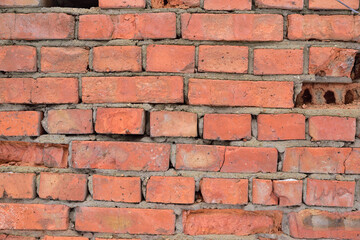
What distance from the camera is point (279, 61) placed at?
0.95 m

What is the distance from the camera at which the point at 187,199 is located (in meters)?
0.96

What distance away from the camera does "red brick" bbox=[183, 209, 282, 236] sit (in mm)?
971

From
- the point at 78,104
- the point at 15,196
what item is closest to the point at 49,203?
the point at 15,196

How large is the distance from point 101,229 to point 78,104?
0.45 meters

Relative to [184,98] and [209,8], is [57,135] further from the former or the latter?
[209,8]

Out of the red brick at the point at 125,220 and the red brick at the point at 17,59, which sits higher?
the red brick at the point at 17,59

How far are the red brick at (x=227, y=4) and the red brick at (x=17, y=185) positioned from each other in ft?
2.85

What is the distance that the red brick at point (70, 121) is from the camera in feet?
3.18

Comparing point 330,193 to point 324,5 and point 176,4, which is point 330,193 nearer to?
point 324,5

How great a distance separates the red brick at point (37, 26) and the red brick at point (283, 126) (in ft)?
2.47

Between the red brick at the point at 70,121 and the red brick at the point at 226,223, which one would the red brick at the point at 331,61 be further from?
the red brick at the point at 70,121

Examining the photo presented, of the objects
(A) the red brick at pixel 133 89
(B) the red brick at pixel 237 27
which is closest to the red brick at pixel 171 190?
(A) the red brick at pixel 133 89

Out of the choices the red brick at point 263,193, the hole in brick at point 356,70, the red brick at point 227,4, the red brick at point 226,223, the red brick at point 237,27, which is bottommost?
the red brick at point 226,223

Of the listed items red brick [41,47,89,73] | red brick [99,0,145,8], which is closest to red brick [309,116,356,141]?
red brick [99,0,145,8]
